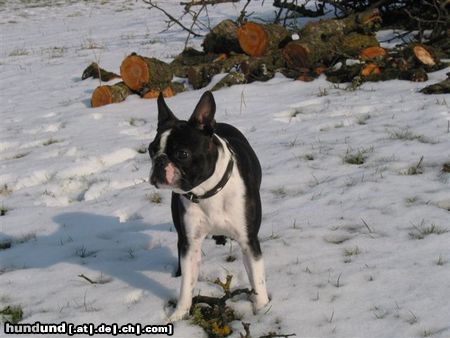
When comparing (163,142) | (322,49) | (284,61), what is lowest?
(284,61)

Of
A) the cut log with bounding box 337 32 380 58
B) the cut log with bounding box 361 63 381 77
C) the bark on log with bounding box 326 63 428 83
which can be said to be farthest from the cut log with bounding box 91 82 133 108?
the cut log with bounding box 361 63 381 77

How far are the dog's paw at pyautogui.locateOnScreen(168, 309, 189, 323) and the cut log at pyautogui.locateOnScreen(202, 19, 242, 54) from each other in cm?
705

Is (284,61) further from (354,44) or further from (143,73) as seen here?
(143,73)

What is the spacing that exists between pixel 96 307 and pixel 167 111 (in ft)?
4.90

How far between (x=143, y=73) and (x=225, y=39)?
184cm

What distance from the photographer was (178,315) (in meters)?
3.58

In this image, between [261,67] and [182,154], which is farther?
[261,67]

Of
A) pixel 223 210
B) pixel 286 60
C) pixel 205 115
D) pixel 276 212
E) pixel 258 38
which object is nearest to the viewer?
pixel 205 115

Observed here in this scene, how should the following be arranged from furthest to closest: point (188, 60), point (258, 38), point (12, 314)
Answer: point (188, 60), point (258, 38), point (12, 314)

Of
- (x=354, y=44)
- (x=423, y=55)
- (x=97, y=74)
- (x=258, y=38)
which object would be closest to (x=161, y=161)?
(x=423, y=55)

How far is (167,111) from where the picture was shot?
342 cm

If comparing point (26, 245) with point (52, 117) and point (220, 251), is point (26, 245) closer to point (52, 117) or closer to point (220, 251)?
point (220, 251)

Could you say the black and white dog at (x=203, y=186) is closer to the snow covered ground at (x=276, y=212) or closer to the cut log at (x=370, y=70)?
the snow covered ground at (x=276, y=212)

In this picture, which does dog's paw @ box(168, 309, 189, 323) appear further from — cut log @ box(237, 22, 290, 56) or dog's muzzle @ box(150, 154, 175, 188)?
cut log @ box(237, 22, 290, 56)
